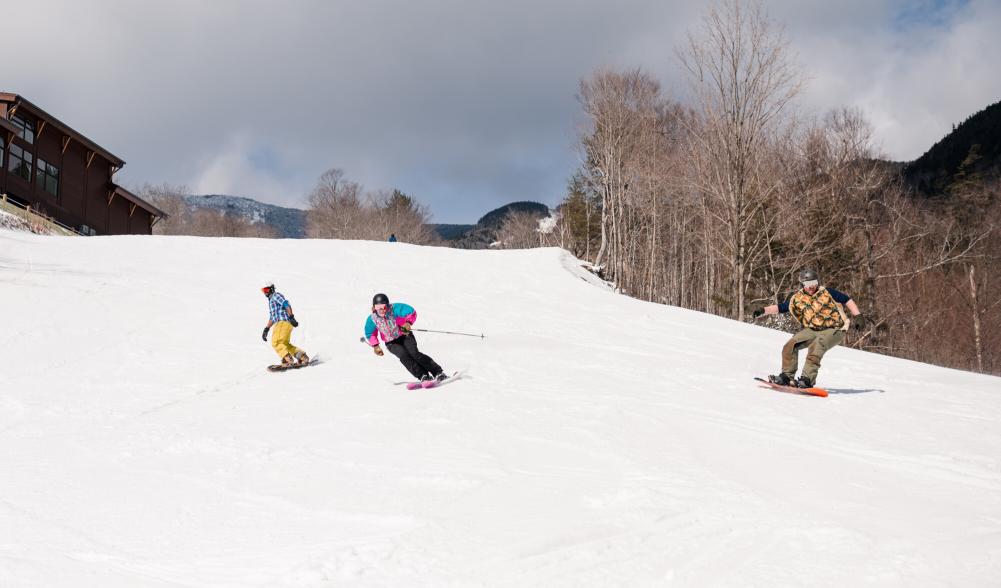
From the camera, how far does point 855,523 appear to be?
3564mm

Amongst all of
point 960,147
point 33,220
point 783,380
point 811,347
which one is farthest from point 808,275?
point 960,147

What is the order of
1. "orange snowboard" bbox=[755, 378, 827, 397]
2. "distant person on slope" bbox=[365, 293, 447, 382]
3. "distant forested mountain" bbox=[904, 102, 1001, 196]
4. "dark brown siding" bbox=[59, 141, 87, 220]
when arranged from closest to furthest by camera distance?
"orange snowboard" bbox=[755, 378, 827, 397] < "distant person on slope" bbox=[365, 293, 447, 382] < "dark brown siding" bbox=[59, 141, 87, 220] < "distant forested mountain" bbox=[904, 102, 1001, 196]

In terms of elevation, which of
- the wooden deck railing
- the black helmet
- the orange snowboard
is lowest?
the orange snowboard

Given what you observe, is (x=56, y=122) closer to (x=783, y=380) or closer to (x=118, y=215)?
(x=118, y=215)

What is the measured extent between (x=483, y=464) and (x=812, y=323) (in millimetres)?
6074

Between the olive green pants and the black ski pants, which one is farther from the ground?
the olive green pants

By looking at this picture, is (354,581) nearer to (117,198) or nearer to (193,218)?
(117,198)

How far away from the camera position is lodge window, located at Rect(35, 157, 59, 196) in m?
31.9

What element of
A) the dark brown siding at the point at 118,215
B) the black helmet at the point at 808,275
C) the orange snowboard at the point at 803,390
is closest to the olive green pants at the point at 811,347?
the orange snowboard at the point at 803,390

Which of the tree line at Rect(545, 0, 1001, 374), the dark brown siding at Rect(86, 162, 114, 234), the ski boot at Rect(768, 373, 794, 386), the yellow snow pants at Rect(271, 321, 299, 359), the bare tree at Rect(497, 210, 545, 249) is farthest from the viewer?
the bare tree at Rect(497, 210, 545, 249)

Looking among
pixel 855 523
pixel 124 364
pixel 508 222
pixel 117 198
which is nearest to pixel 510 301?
pixel 124 364

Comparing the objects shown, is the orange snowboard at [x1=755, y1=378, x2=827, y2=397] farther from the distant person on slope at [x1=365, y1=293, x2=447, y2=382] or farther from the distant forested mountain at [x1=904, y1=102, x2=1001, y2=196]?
the distant forested mountain at [x1=904, y1=102, x2=1001, y2=196]

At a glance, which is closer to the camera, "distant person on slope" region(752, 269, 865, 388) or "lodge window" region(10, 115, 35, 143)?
"distant person on slope" region(752, 269, 865, 388)

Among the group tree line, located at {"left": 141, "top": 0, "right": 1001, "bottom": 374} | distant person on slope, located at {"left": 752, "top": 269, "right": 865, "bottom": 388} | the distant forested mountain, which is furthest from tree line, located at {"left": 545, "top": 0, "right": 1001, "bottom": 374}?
the distant forested mountain
